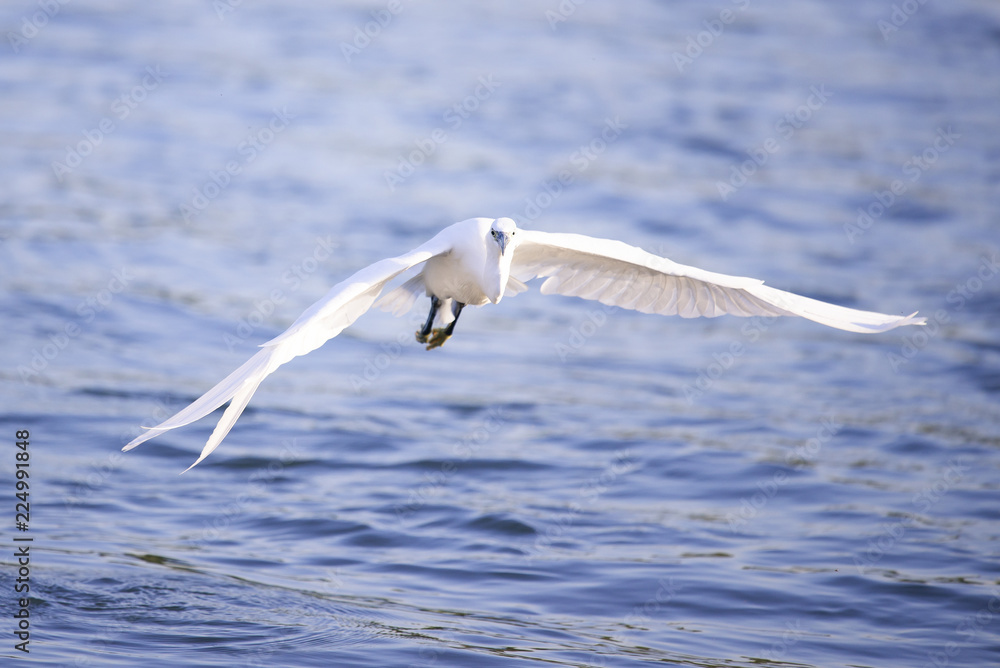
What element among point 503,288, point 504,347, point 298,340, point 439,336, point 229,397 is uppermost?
point 503,288

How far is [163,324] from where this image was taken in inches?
548

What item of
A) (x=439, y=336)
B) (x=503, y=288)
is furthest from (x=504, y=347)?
(x=503, y=288)

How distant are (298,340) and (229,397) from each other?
0.69 meters

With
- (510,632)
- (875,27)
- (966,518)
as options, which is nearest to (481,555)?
(510,632)

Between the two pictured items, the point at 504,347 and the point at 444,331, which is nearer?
Result: the point at 444,331

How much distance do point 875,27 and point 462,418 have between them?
1721 cm

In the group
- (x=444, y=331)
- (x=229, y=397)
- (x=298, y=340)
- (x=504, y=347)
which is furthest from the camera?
(x=504, y=347)

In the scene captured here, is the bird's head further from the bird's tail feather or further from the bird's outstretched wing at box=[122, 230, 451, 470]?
the bird's tail feather

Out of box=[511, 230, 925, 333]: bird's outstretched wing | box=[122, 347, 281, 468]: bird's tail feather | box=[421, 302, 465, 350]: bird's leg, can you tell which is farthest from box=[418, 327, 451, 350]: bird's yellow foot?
box=[122, 347, 281, 468]: bird's tail feather

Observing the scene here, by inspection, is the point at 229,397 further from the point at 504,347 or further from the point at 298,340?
the point at 504,347

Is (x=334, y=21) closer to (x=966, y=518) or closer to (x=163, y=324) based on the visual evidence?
(x=163, y=324)

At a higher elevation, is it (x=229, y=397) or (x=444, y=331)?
(x=229, y=397)

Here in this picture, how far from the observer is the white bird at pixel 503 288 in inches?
273

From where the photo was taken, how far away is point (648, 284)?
913 cm
